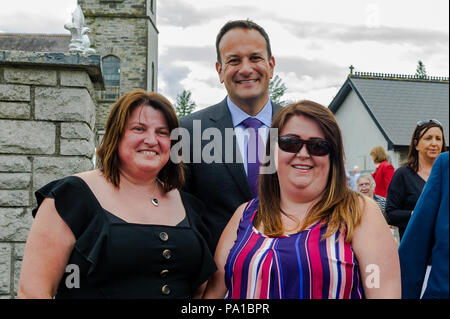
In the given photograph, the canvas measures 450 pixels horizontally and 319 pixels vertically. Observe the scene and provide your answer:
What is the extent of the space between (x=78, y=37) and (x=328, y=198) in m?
3.43

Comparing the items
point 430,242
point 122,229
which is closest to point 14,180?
point 122,229

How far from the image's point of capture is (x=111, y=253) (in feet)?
7.00

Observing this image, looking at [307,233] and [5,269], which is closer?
[307,233]

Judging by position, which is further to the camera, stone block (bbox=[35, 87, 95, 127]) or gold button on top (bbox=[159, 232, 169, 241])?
stone block (bbox=[35, 87, 95, 127])

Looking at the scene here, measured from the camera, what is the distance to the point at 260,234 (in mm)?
2219

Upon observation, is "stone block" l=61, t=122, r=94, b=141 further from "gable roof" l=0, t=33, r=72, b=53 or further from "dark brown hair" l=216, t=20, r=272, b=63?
"gable roof" l=0, t=33, r=72, b=53

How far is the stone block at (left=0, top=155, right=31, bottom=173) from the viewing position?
413cm

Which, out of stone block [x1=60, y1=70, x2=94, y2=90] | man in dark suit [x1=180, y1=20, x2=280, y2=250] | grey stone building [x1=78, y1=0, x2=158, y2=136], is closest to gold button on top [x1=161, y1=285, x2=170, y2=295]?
man in dark suit [x1=180, y1=20, x2=280, y2=250]

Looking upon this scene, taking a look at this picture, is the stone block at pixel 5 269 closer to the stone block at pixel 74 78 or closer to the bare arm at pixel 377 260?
the stone block at pixel 74 78

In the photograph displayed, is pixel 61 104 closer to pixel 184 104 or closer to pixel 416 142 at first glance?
pixel 416 142

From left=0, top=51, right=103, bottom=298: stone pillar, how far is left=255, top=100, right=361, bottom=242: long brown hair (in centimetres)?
246

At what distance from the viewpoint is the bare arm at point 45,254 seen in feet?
6.83

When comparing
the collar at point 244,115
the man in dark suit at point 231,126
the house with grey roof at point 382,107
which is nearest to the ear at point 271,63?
the man in dark suit at point 231,126
